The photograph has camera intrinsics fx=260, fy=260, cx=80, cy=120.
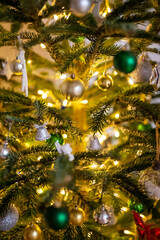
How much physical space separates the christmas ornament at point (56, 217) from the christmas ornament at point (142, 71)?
49 cm

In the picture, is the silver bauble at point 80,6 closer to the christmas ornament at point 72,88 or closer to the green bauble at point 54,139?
the christmas ornament at point 72,88

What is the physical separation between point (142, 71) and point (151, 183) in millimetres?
370

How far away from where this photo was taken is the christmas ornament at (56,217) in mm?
539

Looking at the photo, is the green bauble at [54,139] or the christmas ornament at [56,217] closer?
the christmas ornament at [56,217]

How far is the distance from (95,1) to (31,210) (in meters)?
0.52

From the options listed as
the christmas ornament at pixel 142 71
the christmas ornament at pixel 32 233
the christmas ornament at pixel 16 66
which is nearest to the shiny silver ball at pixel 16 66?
the christmas ornament at pixel 16 66

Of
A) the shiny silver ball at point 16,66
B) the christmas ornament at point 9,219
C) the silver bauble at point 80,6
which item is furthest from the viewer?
the shiny silver ball at point 16,66

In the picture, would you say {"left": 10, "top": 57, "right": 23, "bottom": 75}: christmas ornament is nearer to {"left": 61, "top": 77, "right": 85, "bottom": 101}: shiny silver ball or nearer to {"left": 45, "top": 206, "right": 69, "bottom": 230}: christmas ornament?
{"left": 61, "top": 77, "right": 85, "bottom": 101}: shiny silver ball

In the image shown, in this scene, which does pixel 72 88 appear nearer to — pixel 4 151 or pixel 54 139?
pixel 54 139

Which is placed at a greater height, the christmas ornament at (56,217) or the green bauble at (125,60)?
the green bauble at (125,60)

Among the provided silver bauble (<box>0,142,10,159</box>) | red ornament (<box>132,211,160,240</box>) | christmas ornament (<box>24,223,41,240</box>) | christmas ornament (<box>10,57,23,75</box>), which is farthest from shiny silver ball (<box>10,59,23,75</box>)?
red ornament (<box>132,211,160,240</box>)

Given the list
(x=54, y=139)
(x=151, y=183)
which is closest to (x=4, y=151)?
(x=54, y=139)

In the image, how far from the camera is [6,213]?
63 centimetres

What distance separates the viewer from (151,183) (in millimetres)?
612
